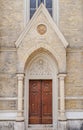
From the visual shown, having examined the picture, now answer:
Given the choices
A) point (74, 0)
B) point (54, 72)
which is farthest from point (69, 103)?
point (74, 0)

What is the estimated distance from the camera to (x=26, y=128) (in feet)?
52.9

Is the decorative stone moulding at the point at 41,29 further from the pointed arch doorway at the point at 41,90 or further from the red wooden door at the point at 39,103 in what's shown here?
the red wooden door at the point at 39,103

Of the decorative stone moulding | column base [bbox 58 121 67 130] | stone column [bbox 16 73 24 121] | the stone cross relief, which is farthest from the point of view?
the stone cross relief

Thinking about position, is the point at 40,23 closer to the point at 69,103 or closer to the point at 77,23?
the point at 77,23

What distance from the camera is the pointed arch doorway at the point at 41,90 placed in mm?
16406

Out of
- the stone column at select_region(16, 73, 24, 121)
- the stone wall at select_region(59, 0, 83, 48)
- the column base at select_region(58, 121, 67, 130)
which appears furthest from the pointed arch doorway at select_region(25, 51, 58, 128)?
the stone wall at select_region(59, 0, 83, 48)

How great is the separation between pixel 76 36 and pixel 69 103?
136 inches

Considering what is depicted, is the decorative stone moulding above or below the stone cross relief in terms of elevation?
above

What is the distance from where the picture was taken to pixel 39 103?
1653 cm

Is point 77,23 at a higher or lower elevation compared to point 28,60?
higher

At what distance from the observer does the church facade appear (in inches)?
624

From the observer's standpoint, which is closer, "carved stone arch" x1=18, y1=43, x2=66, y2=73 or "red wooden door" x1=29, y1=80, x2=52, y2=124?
"carved stone arch" x1=18, y1=43, x2=66, y2=73

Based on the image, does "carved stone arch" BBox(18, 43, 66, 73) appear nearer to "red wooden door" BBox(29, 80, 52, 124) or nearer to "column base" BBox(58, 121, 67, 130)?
"red wooden door" BBox(29, 80, 52, 124)

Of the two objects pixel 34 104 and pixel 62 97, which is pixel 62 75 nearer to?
pixel 62 97
